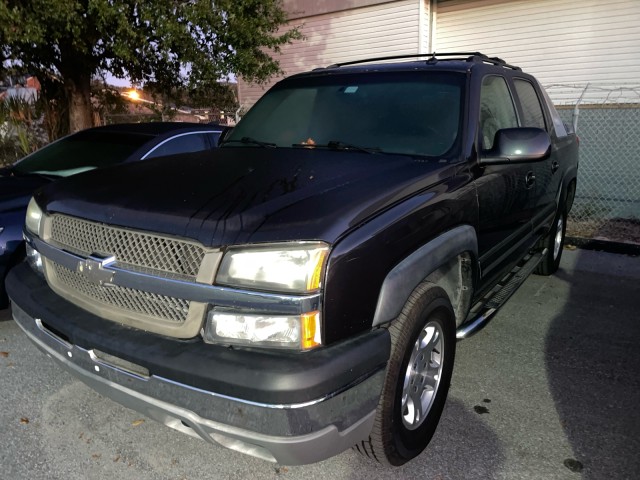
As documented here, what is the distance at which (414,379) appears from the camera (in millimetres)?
2414

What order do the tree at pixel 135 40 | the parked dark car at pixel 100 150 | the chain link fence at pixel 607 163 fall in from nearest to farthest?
the parked dark car at pixel 100 150 → the tree at pixel 135 40 → the chain link fence at pixel 607 163

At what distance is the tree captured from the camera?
23.9ft

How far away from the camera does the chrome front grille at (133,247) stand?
1938 millimetres

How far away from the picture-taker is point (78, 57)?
9633 mm

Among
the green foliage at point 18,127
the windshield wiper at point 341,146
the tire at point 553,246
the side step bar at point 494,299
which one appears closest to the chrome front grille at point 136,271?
the windshield wiper at point 341,146

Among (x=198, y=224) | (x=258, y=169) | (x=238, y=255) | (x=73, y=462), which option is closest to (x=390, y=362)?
(x=238, y=255)

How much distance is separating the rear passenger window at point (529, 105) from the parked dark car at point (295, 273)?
0.84 m

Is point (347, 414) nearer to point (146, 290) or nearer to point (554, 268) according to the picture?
point (146, 290)

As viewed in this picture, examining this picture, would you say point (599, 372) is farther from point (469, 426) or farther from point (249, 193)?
point (249, 193)

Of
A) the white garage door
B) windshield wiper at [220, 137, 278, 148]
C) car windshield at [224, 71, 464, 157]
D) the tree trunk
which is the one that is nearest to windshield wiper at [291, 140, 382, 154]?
car windshield at [224, 71, 464, 157]

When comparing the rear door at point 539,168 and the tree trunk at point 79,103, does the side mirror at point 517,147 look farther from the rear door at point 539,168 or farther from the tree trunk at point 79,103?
the tree trunk at point 79,103

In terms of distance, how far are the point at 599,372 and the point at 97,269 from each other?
10.1 ft

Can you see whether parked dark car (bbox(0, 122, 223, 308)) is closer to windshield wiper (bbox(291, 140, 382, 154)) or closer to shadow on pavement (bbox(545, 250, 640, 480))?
windshield wiper (bbox(291, 140, 382, 154))

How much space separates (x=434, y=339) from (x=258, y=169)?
1214mm
